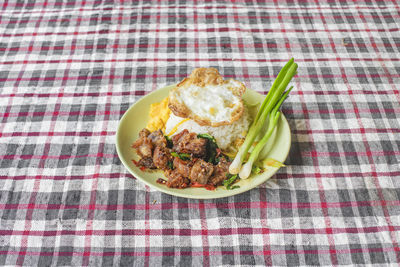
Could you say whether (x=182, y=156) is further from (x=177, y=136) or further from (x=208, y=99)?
(x=208, y=99)

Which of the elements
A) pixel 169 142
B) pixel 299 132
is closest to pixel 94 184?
pixel 169 142

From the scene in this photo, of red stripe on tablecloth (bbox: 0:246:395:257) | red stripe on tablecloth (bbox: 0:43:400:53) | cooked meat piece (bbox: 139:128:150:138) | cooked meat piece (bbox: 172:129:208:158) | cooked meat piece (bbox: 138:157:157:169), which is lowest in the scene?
red stripe on tablecloth (bbox: 0:246:395:257)

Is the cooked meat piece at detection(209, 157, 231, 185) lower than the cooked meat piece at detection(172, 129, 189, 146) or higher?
lower

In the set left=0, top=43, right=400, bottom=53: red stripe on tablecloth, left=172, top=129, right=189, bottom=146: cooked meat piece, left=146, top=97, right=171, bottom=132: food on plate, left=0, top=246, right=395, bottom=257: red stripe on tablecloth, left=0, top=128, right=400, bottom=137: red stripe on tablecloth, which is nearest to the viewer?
left=0, top=246, right=395, bottom=257: red stripe on tablecloth

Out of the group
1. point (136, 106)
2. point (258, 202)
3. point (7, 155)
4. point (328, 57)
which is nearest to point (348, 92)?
point (328, 57)

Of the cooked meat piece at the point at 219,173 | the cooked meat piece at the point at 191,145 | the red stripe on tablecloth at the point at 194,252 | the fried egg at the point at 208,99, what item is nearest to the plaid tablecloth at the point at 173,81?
the red stripe on tablecloth at the point at 194,252

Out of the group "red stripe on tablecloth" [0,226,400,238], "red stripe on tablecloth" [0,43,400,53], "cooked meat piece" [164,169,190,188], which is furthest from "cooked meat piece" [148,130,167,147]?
"red stripe on tablecloth" [0,43,400,53]

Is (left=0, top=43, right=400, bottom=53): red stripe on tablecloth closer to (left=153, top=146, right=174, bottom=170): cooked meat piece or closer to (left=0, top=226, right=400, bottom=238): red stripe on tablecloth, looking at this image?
(left=153, top=146, right=174, bottom=170): cooked meat piece
